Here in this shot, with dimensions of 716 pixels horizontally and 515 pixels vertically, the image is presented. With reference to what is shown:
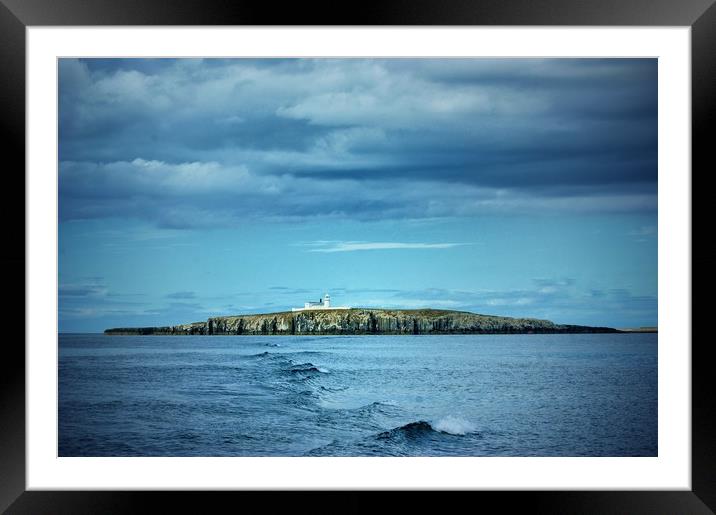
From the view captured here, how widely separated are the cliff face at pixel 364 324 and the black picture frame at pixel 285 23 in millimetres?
14192

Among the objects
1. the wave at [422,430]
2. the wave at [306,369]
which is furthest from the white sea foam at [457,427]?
the wave at [306,369]

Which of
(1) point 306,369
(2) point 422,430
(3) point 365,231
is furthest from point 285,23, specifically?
(3) point 365,231

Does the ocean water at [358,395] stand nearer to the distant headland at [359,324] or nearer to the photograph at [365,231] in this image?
the photograph at [365,231]

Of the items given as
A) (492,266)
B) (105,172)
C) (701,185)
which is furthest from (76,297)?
(701,185)

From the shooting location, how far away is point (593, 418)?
12766mm

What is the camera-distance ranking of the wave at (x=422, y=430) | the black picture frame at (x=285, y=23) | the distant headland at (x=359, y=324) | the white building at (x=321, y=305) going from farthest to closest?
the distant headland at (x=359, y=324) < the white building at (x=321, y=305) < the wave at (x=422, y=430) < the black picture frame at (x=285, y=23)

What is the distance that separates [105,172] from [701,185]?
15.3 metres

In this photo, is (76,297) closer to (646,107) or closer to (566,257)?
(566,257)

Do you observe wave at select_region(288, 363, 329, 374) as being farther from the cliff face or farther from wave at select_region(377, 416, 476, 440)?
wave at select_region(377, 416, 476, 440)

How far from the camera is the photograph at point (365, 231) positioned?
48.5 ft

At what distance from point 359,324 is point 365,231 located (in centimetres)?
252

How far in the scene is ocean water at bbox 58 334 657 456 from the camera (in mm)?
10414

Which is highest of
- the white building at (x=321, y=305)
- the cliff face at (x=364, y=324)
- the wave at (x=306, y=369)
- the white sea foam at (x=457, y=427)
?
the white building at (x=321, y=305)

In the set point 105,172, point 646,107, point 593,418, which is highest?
point 646,107
